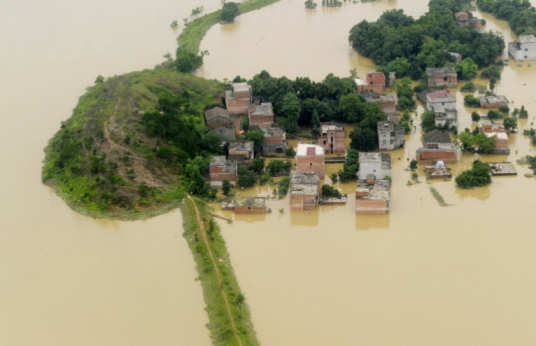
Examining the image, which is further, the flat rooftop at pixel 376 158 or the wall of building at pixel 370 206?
the flat rooftop at pixel 376 158

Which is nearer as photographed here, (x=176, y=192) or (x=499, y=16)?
(x=176, y=192)

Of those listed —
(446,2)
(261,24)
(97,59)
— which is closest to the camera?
(97,59)

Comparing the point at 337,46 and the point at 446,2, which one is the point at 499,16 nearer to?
the point at 446,2

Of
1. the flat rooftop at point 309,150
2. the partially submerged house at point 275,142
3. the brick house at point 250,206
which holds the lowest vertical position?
the brick house at point 250,206

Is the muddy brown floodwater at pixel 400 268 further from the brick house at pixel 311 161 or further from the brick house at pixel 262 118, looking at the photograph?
the brick house at pixel 262 118

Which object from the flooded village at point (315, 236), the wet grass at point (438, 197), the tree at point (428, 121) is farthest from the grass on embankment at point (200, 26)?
the wet grass at point (438, 197)

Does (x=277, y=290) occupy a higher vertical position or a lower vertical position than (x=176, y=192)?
lower

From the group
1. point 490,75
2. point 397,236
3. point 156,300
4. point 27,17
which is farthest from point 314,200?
point 27,17

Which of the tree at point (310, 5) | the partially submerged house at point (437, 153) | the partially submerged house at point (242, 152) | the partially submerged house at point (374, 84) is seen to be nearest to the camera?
the partially submerged house at point (437, 153)

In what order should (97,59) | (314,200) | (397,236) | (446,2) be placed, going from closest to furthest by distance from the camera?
(397,236)
(314,200)
(97,59)
(446,2)
